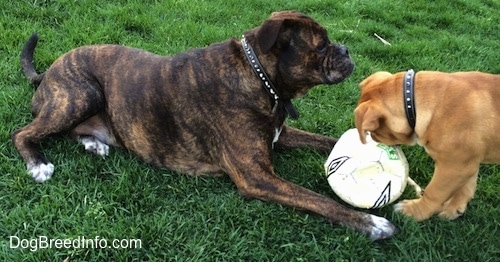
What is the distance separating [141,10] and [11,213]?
3612mm

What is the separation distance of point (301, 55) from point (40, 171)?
218 cm

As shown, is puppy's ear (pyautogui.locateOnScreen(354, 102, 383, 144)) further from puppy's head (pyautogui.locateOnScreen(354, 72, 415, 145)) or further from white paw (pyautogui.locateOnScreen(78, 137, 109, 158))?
white paw (pyautogui.locateOnScreen(78, 137, 109, 158))

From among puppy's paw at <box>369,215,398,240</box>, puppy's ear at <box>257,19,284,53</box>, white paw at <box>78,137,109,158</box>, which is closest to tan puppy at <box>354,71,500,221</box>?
puppy's paw at <box>369,215,398,240</box>

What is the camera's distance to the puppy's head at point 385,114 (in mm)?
3861

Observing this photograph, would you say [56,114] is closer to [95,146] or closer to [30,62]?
[95,146]

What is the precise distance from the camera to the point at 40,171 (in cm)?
412

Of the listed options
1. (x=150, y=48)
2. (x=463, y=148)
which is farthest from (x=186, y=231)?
(x=150, y=48)

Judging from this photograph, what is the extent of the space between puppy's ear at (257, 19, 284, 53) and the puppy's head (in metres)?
0.81

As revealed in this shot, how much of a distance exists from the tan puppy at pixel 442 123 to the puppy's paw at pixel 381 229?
9.7 inches

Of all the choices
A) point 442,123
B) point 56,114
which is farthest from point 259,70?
point 56,114

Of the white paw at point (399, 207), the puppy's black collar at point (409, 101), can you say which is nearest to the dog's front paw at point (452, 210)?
the white paw at point (399, 207)

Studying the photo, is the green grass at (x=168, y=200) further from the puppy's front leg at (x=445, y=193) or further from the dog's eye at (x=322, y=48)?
the dog's eye at (x=322, y=48)

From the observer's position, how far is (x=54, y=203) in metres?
3.86

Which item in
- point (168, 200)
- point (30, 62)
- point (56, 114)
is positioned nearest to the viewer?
point (168, 200)
